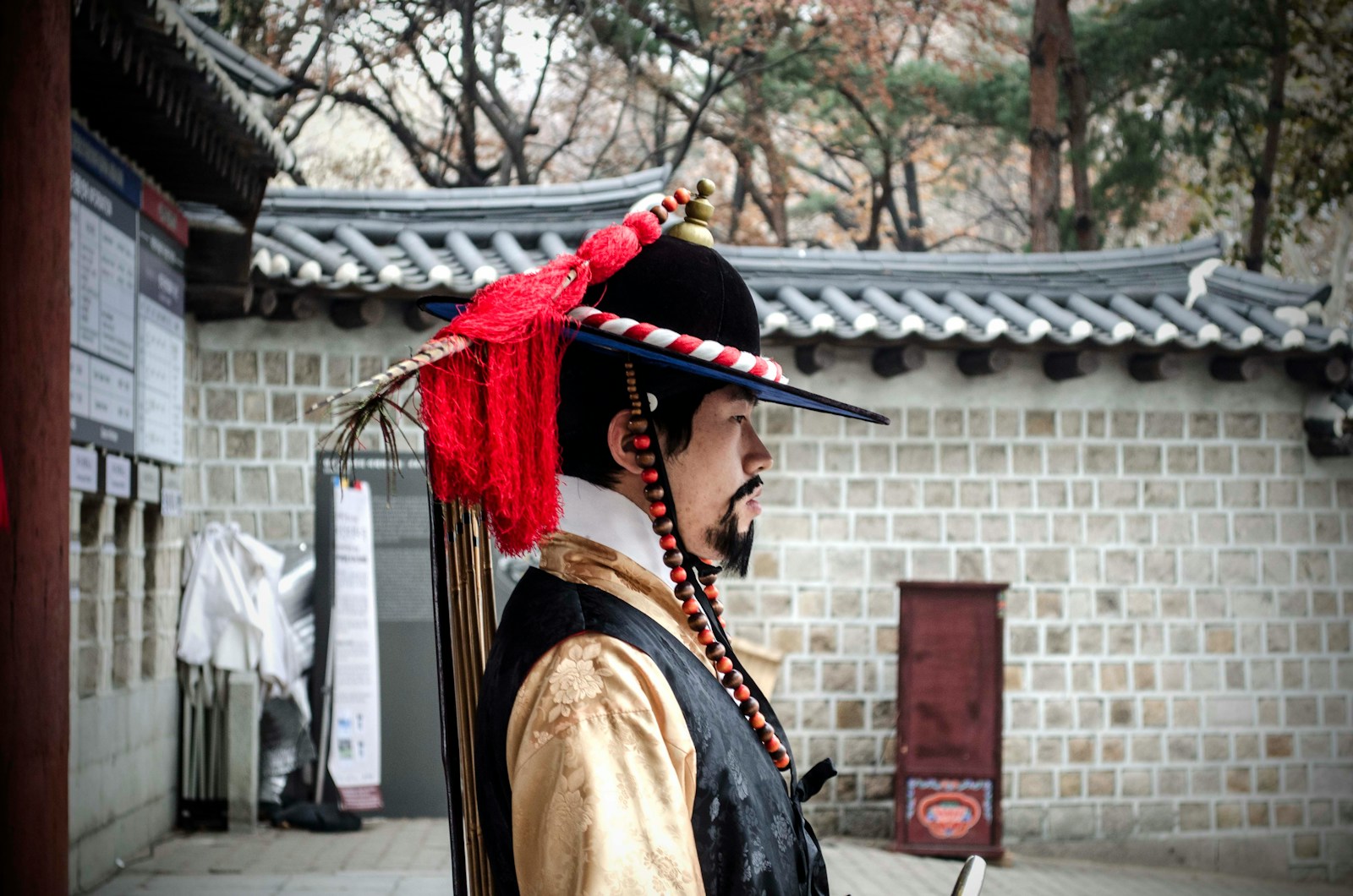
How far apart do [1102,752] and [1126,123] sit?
5597mm

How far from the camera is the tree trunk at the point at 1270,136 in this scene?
10.1 meters

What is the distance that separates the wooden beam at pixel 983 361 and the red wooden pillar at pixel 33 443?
538 cm

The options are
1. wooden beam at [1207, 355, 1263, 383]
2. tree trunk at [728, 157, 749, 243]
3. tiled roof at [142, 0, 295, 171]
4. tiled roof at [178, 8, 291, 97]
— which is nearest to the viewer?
tiled roof at [142, 0, 295, 171]

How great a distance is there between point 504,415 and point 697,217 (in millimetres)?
494

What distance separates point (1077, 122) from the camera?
1108 centimetres

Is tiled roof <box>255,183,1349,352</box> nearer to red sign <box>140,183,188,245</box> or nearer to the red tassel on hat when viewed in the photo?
red sign <box>140,183,188,245</box>

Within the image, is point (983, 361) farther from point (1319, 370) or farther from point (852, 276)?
point (1319, 370)

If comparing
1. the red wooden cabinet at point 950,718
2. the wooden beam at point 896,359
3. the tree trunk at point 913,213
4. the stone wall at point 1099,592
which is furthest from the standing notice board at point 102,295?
the tree trunk at point 913,213

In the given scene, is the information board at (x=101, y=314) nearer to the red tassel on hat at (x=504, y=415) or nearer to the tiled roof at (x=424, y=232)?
the tiled roof at (x=424, y=232)

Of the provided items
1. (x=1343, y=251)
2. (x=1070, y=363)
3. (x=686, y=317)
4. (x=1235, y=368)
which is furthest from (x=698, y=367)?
(x=1343, y=251)

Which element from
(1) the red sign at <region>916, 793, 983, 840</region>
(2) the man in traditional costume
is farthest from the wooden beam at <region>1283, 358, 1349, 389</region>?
(2) the man in traditional costume

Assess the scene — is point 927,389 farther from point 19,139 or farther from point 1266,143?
point 19,139

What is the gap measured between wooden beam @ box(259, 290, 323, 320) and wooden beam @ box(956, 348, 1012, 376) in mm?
3692

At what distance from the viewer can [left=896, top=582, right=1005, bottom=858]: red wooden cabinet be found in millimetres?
7074
